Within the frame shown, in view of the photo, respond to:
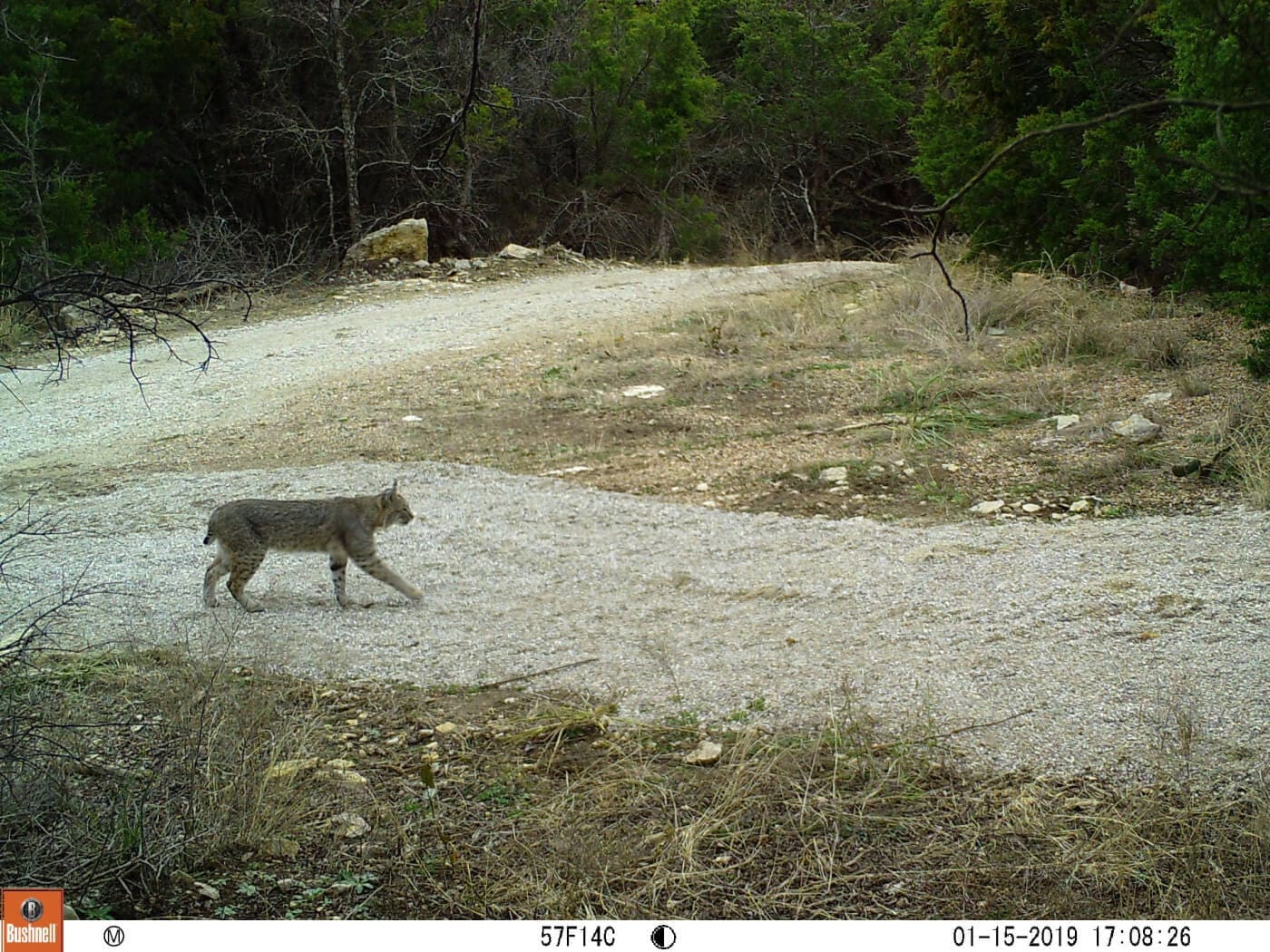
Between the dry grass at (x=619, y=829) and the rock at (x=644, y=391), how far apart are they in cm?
532

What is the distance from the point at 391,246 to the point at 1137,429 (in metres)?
11.2

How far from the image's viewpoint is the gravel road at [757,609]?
4.69 metres

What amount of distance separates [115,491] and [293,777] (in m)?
4.35

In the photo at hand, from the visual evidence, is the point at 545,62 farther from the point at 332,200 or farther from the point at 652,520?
the point at 652,520

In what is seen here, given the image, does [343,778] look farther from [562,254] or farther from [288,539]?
[562,254]

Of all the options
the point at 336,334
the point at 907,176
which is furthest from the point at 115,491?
the point at 907,176

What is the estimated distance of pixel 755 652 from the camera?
17.5ft

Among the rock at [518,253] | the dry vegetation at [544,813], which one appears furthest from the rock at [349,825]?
the rock at [518,253]

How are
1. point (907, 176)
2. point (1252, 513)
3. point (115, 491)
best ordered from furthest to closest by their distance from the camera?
point (907, 176) < point (115, 491) < point (1252, 513)

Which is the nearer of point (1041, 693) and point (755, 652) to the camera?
point (1041, 693)

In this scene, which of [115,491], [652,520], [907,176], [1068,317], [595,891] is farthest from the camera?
[907,176]

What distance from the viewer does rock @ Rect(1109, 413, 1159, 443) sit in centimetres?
799

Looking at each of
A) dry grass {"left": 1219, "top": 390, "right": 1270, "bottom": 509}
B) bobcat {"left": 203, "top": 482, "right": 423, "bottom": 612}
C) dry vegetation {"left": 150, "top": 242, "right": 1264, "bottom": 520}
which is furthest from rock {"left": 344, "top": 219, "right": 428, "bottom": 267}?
dry grass {"left": 1219, "top": 390, "right": 1270, "bottom": 509}

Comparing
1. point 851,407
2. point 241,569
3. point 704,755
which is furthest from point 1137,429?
point 241,569
